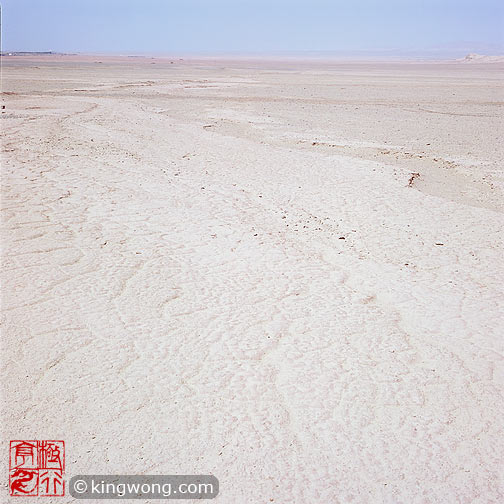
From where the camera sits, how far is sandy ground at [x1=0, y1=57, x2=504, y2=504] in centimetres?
230

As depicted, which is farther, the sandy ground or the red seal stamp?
the sandy ground

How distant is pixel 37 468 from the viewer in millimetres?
2178

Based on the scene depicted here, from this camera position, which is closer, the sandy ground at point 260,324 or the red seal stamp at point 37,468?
the red seal stamp at point 37,468

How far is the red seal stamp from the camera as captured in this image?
210cm

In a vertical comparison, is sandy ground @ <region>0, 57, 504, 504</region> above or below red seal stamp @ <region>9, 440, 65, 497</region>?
above

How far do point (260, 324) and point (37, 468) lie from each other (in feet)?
5.29

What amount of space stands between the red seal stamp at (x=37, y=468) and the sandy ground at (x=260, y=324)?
0.19 feet

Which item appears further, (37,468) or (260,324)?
(260,324)

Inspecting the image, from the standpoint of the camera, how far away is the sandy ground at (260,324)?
2301 millimetres

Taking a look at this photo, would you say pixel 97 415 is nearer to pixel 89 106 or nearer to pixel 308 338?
pixel 308 338

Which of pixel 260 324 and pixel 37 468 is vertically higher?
pixel 260 324

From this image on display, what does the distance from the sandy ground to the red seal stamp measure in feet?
0.19

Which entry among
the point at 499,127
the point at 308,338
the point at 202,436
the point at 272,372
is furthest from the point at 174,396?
the point at 499,127

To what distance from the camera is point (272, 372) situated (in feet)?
9.38
